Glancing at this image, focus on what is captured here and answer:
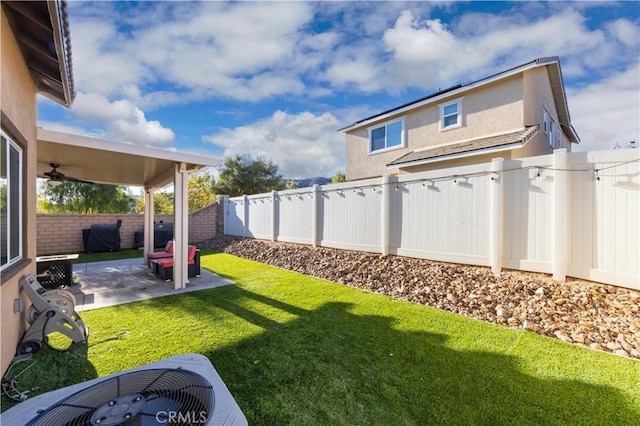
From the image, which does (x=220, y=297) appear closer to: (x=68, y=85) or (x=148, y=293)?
(x=148, y=293)

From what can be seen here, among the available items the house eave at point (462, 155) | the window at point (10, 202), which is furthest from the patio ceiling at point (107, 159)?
the house eave at point (462, 155)

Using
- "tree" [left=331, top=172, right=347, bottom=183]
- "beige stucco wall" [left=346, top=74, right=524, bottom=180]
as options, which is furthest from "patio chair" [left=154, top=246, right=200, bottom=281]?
"tree" [left=331, top=172, right=347, bottom=183]

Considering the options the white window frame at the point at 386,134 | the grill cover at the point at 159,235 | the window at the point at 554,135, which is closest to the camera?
the window at the point at 554,135

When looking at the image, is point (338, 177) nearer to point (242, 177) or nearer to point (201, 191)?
point (242, 177)

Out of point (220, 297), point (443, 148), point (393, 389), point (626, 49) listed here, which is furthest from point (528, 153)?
point (220, 297)

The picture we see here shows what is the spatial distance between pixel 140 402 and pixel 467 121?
12.0 metres

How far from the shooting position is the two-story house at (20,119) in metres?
2.93

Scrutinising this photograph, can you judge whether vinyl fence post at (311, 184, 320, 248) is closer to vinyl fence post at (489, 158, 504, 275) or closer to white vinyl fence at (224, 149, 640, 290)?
white vinyl fence at (224, 149, 640, 290)

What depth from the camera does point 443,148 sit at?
10.8m

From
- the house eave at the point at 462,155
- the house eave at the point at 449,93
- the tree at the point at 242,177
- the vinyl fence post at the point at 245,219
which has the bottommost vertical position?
the vinyl fence post at the point at 245,219

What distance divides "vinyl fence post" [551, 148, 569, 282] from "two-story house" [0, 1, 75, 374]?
23.6 feet

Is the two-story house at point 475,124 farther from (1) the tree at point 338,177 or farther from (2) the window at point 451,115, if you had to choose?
(1) the tree at point 338,177

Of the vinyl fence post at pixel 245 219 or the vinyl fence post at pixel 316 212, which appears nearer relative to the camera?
the vinyl fence post at pixel 316 212

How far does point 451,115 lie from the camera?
36.1ft
